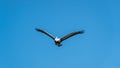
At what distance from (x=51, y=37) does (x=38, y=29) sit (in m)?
3.22

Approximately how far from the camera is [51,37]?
13700cm

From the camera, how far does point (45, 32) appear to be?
137 metres

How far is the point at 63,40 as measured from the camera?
13675 cm

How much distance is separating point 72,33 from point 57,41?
152 inches

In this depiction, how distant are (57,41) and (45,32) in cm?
333

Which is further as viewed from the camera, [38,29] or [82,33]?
[38,29]

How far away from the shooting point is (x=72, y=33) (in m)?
134

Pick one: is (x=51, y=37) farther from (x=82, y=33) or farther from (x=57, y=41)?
(x=82, y=33)

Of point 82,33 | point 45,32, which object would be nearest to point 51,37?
point 45,32

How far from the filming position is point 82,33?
424 feet

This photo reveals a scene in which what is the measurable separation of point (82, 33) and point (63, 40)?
339 inches

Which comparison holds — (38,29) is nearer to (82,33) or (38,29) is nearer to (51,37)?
(51,37)

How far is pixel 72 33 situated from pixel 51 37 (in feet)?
16.9

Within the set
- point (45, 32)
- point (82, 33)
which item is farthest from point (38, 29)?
point (82, 33)
